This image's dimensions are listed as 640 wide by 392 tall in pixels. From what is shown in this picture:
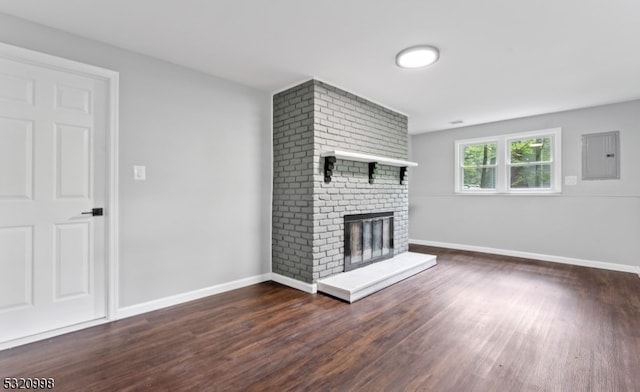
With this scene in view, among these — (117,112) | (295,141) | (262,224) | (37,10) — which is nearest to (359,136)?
(295,141)

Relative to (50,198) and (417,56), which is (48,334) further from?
(417,56)

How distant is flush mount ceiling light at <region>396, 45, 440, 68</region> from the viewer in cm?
263

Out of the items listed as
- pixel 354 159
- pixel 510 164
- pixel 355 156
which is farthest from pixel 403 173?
pixel 510 164

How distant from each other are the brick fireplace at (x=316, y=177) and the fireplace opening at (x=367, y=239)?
9 cm

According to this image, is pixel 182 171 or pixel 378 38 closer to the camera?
pixel 378 38

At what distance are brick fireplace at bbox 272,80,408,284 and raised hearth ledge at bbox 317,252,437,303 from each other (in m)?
0.18

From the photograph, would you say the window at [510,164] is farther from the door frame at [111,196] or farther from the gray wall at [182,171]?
the door frame at [111,196]

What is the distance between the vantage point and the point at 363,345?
2.15m

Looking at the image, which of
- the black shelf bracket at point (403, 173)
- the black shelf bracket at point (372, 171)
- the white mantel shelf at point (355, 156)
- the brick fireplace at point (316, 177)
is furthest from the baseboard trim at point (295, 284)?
the black shelf bracket at point (403, 173)

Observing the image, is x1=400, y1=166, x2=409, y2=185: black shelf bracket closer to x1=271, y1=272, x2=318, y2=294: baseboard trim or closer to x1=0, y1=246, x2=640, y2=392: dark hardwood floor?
x1=0, y1=246, x2=640, y2=392: dark hardwood floor

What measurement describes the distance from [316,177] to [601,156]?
4.47 metres

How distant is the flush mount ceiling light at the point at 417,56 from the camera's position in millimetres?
2631

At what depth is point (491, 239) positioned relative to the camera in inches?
211

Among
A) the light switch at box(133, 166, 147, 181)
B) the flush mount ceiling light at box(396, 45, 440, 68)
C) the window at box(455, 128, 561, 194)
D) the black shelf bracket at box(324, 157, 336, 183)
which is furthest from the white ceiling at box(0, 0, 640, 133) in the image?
the window at box(455, 128, 561, 194)
